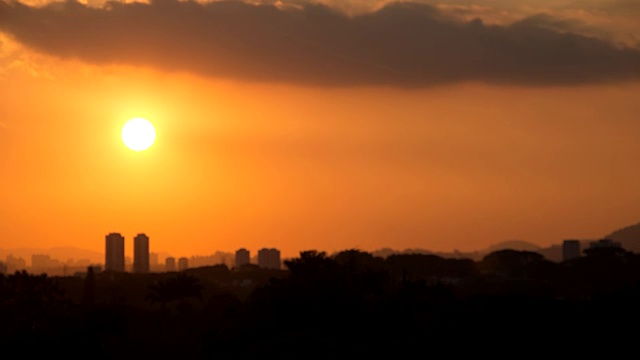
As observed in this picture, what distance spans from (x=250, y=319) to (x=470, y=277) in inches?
5221

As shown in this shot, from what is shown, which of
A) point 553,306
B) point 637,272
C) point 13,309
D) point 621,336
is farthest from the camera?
point 637,272

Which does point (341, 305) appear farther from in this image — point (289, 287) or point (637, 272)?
point (637, 272)

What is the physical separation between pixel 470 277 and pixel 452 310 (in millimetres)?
132857

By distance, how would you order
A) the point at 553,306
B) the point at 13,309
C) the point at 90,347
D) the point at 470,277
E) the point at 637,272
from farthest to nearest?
the point at 470,277 < the point at 637,272 < the point at 13,309 < the point at 90,347 < the point at 553,306

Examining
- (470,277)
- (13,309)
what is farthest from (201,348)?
(470,277)

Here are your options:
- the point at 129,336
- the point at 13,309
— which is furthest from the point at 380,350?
the point at 13,309

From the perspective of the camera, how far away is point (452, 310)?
6794cm

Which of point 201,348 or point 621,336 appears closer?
point 621,336

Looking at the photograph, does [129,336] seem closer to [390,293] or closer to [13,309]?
[390,293]

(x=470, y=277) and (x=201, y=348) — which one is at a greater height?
(x=470, y=277)

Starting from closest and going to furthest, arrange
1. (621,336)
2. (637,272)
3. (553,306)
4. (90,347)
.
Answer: (621,336) < (553,306) < (90,347) < (637,272)

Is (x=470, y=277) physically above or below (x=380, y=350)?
above

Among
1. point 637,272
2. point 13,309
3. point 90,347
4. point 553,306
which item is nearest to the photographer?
point 553,306

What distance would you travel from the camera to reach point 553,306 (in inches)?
2606
